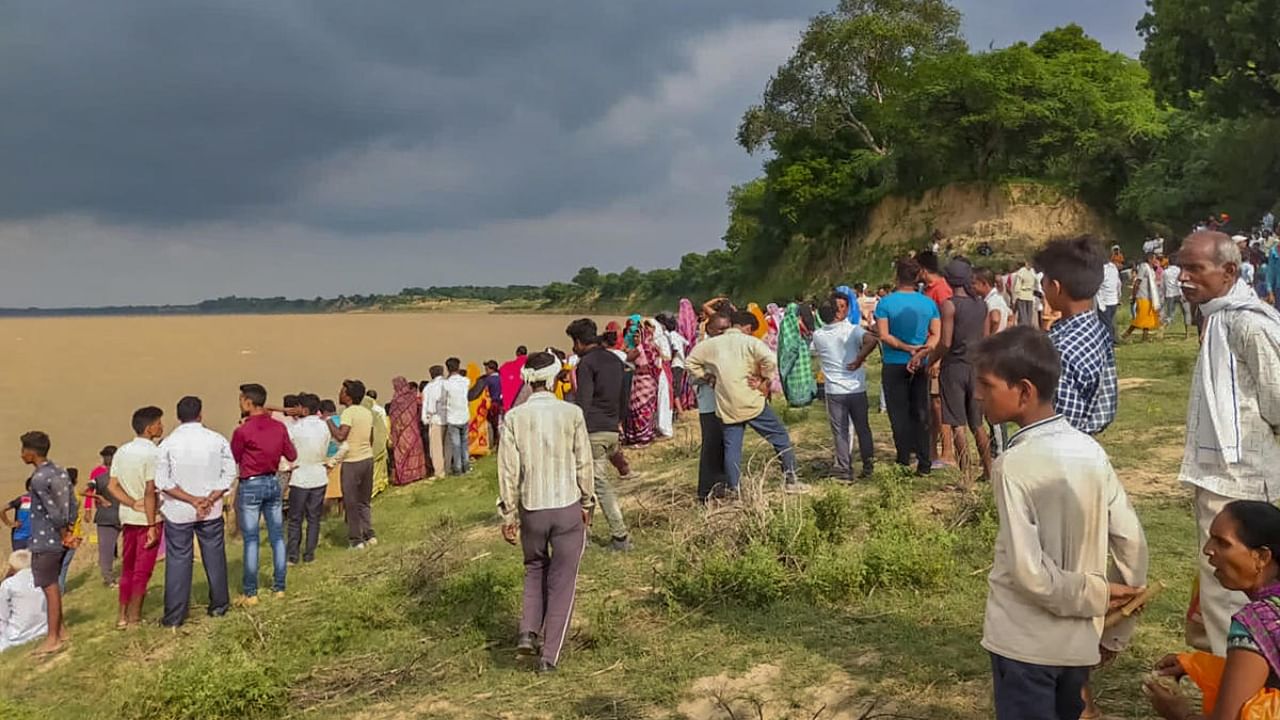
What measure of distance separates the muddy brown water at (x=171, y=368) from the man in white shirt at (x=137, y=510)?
32.1 feet

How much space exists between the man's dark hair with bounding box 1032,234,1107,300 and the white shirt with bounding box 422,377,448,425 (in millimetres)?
10081

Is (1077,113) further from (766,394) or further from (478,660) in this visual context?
(478,660)

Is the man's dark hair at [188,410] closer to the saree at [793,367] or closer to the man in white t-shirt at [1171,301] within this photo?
the saree at [793,367]

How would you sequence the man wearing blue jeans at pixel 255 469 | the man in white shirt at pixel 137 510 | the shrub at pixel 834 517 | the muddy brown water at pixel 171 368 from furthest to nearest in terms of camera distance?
the muddy brown water at pixel 171 368, the man wearing blue jeans at pixel 255 469, the man in white shirt at pixel 137 510, the shrub at pixel 834 517

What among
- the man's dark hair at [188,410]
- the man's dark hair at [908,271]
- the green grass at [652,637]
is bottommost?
the green grass at [652,637]

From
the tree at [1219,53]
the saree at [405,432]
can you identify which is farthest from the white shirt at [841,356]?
the tree at [1219,53]

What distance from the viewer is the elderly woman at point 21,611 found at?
23.9 ft

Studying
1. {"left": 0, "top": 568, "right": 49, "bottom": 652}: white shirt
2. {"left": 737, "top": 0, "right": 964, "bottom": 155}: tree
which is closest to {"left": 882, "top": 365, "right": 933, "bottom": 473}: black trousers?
{"left": 0, "top": 568, "right": 49, "bottom": 652}: white shirt

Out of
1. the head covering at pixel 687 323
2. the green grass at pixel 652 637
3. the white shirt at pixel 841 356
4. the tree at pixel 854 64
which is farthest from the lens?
the tree at pixel 854 64

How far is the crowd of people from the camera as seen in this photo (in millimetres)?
2416

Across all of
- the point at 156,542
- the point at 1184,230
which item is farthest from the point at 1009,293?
the point at 1184,230

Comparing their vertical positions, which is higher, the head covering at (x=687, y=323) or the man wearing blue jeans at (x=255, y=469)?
the head covering at (x=687, y=323)

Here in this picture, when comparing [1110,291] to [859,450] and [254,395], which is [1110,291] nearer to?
[859,450]

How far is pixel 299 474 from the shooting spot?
326 inches
